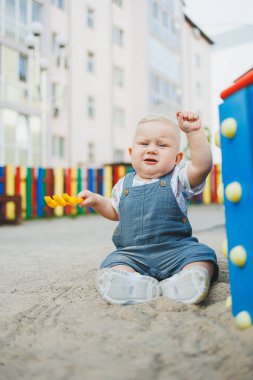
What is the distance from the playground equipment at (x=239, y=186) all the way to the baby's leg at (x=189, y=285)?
8.6 inches

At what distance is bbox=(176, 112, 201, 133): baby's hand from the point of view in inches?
60.1

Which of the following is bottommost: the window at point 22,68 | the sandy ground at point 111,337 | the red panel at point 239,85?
the sandy ground at point 111,337

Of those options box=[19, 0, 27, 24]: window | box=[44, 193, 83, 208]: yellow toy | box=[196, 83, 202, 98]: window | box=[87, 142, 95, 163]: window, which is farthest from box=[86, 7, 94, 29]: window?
box=[44, 193, 83, 208]: yellow toy

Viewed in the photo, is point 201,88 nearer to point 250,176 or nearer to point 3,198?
point 3,198

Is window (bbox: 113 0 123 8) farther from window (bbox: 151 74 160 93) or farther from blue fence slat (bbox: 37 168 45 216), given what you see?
blue fence slat (bbox: 37 168 45 216)

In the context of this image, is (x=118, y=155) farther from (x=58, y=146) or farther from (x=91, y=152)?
(x=58, y=146)

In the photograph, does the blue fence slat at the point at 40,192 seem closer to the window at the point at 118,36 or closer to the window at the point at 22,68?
the window at the point at 22,68

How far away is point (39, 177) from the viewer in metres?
6.91

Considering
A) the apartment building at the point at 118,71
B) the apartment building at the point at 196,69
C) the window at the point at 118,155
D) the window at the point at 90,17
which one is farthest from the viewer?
the apartment building at the point at 196,69

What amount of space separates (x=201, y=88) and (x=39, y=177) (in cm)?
1517

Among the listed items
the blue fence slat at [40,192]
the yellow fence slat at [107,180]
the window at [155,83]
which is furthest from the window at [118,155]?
the blue fence slat at [40,192]

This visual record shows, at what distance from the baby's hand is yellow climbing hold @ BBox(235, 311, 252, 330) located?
29.3 inches

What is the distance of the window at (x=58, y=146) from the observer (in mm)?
12352

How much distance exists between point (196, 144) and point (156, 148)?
0.21 m
